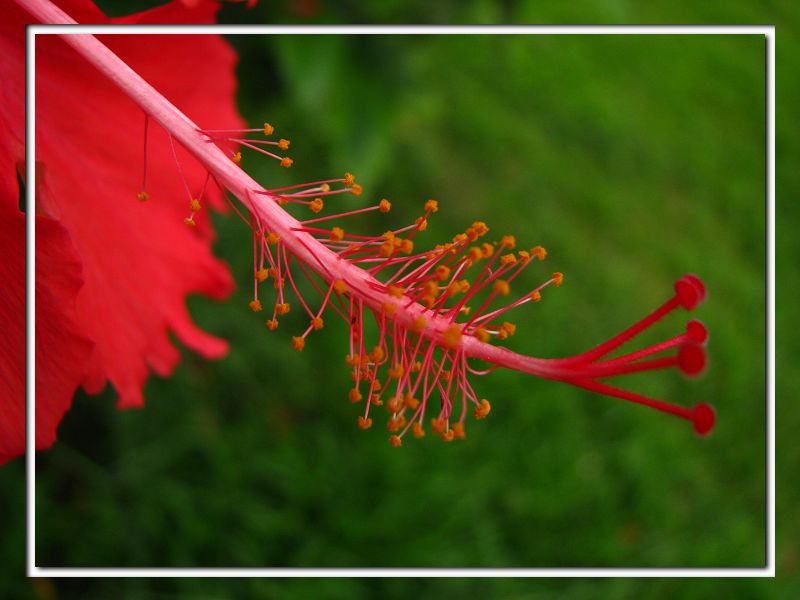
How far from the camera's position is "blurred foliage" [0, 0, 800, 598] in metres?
0.89

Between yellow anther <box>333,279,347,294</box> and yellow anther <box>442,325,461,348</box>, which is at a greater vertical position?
yellow anther <box>333,279,347,294</box>

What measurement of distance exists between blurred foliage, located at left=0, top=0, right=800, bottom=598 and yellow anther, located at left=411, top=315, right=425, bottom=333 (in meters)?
0.31

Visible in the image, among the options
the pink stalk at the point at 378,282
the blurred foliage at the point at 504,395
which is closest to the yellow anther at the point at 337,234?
the pink stalk at the point at 378,282

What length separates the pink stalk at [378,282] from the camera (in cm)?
52

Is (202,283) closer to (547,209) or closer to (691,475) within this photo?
(547,209)

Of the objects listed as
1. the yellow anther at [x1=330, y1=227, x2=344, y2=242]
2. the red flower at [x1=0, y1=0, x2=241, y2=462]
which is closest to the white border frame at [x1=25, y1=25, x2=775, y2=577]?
the red flower at [x1=0, y1=0, x2=241, y2=462]

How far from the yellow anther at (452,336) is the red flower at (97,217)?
8.3 inches

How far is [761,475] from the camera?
34.6 inches

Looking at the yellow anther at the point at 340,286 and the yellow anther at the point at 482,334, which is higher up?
the yellow anther at the point at 340,286

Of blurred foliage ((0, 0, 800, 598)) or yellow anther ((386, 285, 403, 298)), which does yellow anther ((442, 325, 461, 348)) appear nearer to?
yellow anther ((386, 285, 403, 298))

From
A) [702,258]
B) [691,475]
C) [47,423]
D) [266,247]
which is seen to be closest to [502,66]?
[702,258]

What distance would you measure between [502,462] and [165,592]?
0.46 meters

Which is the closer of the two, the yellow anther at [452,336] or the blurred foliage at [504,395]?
the yellow anther at [452,336]

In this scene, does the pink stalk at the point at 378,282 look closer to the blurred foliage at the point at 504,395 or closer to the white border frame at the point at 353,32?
the white border frame at the point at 353,32
